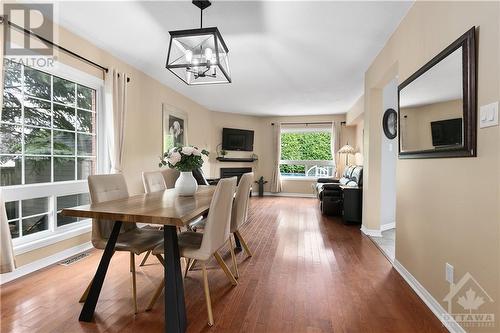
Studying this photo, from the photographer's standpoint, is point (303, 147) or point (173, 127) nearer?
point (173, 127)

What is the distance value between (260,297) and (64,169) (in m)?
2.59

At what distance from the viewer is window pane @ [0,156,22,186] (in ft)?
7.39

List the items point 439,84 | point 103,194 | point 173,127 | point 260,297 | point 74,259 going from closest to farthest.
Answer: point 439,84, point 260,297, point 103,194, point 74,259, point 173,127

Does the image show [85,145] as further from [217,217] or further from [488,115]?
[488,115]

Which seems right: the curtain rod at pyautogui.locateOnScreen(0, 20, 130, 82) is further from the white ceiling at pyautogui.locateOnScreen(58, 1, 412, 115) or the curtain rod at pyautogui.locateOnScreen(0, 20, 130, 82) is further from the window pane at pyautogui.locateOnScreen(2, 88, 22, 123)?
the window pane at pyautogui.locateOnScreen(2, 88, 22, 123)

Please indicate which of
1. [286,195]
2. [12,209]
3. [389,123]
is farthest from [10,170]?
[286,195]

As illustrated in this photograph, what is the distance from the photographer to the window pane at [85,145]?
121 inches

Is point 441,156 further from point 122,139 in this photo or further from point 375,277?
point 122,139

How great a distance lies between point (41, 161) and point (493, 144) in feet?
12.1

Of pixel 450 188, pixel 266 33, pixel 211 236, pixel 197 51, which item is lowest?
pixel 211 236

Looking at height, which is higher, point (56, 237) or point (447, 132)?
point (447, 132)

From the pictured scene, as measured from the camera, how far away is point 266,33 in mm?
2752

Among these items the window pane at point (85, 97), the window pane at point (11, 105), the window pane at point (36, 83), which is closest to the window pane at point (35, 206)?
the window pane at point (11, 105)

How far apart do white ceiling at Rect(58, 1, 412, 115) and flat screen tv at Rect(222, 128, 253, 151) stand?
2.97 m
